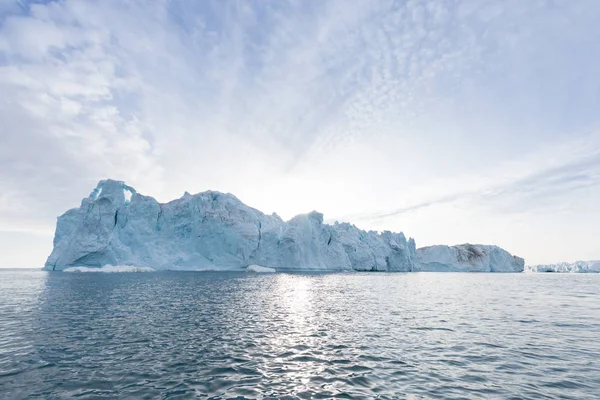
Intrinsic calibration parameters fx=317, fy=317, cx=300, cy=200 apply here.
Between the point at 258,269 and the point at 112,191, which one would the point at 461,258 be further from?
the point at 112,191

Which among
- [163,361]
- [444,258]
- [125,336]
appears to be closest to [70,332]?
[125,336]

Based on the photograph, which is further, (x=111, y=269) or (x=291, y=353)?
(x=111, y=269)

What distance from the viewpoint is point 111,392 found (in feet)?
29.3

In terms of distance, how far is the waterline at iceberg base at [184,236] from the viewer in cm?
7006

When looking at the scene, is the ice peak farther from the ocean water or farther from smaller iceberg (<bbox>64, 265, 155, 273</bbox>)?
the ocean water

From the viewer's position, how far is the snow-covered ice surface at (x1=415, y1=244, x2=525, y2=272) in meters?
140

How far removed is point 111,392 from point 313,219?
3146 inches

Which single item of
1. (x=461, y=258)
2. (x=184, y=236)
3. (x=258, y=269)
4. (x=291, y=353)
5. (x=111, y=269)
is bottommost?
(x=291, y=353)

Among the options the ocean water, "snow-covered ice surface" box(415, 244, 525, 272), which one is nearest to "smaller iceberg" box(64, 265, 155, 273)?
the ocean water

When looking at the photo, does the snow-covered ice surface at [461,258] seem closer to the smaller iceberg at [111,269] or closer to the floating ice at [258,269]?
the floating ice at [258,269]

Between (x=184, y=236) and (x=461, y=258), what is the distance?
120286 mm

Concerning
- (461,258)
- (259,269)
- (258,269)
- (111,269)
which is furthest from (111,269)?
(461,258)

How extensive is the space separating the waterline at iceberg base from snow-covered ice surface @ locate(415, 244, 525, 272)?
64806mm

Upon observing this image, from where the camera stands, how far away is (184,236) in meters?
78.4
